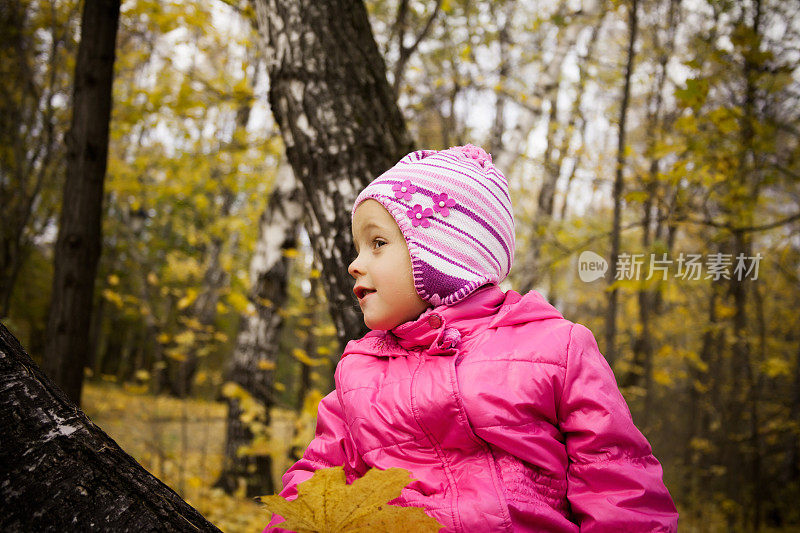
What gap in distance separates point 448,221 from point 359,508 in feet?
2.93

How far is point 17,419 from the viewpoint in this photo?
0.74 meters

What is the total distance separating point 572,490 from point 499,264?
67 cm

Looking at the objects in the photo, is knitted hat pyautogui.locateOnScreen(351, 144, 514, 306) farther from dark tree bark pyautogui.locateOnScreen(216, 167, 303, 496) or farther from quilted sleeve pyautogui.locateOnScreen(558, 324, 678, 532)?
dark tree bark pyautogui.locateOnScreen(216, 167, 303, 496)

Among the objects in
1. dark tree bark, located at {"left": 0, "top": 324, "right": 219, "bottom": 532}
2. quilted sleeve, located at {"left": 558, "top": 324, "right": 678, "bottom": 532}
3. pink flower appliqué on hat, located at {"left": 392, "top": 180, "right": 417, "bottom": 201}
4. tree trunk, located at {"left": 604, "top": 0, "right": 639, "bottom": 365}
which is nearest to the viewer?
dark tree bark, located at {"left": 0, "top": 324, "right": 219, "bottom": 532}

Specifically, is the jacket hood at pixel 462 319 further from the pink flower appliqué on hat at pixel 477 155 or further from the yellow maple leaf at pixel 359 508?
the yellow maple leaf at pixel 359 508

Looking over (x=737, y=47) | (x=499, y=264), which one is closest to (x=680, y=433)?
(x=737, y=47)

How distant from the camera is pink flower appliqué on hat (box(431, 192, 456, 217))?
5.02 ft

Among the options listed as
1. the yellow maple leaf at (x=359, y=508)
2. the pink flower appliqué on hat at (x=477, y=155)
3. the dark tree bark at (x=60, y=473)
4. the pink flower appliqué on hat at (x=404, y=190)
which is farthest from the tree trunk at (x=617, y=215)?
the dark tree bark at (x=60, y=473)

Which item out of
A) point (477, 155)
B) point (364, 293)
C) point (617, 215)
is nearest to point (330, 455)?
point (364, 293)

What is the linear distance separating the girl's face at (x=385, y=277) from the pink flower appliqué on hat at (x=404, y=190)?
66mm

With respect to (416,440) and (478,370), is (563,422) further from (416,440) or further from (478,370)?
(416,440)

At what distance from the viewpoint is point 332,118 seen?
1965 millimetres

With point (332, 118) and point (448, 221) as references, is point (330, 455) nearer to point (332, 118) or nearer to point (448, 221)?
point (448, 221)

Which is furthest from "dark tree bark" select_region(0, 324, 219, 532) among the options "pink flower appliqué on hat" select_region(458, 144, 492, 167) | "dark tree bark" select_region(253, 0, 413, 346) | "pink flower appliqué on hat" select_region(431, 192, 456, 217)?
"pink flower appliqué on hat" select_region(458, 144, 492, 167)
